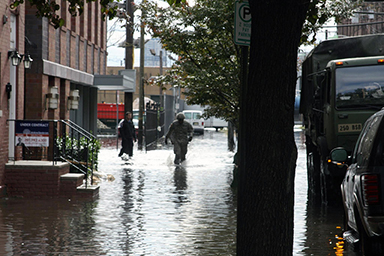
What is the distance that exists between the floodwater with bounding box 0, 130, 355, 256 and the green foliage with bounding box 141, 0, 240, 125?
2.43 m

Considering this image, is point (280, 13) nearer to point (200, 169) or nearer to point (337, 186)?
point (337, 186)

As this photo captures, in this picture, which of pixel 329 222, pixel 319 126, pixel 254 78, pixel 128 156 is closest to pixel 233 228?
pixel 329 222

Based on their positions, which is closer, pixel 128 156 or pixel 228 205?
pixel 228 205

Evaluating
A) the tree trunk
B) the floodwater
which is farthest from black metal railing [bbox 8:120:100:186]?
the tree trunk

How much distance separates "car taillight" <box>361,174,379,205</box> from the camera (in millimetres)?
6867

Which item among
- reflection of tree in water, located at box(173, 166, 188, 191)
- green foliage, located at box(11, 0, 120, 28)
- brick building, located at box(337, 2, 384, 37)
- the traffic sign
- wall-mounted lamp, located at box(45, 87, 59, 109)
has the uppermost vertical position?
brick building, located at box(337, 2, 384, 37)

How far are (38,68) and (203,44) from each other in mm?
4104

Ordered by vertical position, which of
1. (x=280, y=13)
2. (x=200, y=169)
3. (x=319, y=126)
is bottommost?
(x=200, y=169)

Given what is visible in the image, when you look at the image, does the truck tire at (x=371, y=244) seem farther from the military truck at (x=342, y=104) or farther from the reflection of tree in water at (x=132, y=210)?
the military truck at (x=342, y=104)

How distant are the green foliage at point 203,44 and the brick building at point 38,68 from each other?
2.75 metres

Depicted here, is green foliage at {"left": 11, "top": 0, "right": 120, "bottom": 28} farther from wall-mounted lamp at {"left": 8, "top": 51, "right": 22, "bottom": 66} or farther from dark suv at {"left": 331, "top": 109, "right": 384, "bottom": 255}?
wall-mounted lamp at {"left": 8, "top": 51, "right": 22, "bottom": 66}

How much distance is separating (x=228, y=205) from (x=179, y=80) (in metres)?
6.63

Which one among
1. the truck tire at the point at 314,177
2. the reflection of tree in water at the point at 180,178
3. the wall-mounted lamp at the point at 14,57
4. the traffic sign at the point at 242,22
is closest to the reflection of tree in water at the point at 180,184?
the reflection of tree in water at the point at 180,178

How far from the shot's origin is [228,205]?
1299cm
